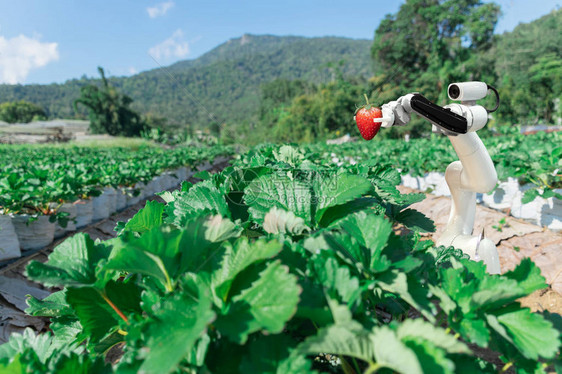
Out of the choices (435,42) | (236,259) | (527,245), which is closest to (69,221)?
(236,259)

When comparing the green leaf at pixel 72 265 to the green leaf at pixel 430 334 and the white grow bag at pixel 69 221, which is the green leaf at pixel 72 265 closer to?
the green leaf at pixel 430 334

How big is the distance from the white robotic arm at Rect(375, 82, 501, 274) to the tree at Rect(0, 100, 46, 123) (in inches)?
2985

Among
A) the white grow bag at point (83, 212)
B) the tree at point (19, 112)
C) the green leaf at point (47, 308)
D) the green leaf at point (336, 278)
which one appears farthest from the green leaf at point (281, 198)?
the tree at point (19, 112)

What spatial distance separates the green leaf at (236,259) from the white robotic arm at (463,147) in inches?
46.4

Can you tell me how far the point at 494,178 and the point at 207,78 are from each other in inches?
5189

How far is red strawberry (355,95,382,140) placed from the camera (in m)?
1.60

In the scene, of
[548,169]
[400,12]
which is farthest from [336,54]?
[548,169]

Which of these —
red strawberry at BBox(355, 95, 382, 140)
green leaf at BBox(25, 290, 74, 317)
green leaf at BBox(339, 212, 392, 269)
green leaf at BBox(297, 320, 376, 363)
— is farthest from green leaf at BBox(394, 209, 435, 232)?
green leaf at BBox(25, 290, 74, 317)

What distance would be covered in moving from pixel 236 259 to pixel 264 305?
11cm

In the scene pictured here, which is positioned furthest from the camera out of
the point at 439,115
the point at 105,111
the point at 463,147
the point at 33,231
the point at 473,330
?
the point at 105,111

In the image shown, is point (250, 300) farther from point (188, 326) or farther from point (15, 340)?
point (15, 340)

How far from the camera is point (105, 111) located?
49.5m

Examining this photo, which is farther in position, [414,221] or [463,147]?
[463,147]

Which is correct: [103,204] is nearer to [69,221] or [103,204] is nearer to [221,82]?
[69,221]
